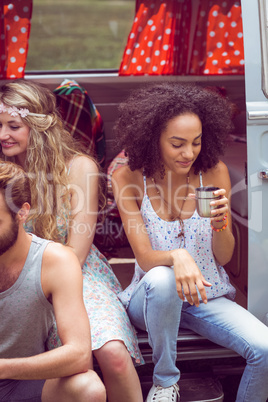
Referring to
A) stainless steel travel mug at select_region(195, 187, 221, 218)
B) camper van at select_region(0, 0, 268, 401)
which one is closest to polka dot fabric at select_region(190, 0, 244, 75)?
camper van at select_region(0, 0, 268, 401)

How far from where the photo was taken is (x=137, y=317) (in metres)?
2.42

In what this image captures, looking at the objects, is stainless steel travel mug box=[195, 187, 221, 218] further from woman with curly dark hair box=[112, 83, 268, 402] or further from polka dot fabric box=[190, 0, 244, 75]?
polka dot fabric box=[190, 0, 244, 75]

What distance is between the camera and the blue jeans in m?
2.20

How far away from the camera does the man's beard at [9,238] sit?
6.31 feet

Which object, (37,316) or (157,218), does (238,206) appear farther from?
(37,316)

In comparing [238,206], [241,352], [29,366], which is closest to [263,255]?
[241,352]

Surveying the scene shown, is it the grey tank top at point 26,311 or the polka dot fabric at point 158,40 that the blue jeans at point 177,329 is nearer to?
the grey tank top at point 26,311

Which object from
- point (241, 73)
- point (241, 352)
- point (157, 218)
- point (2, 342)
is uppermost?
point (241, 73)

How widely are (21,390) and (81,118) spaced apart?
7.37 feet

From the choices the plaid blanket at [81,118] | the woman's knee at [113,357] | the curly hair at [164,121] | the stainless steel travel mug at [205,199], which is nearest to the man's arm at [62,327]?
the woman's knee at [113,357]

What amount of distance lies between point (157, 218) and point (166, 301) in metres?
0.45

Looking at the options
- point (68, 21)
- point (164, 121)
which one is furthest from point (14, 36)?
point (164, 121)

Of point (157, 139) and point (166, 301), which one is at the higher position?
point (157, 139)

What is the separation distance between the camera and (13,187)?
199cm
